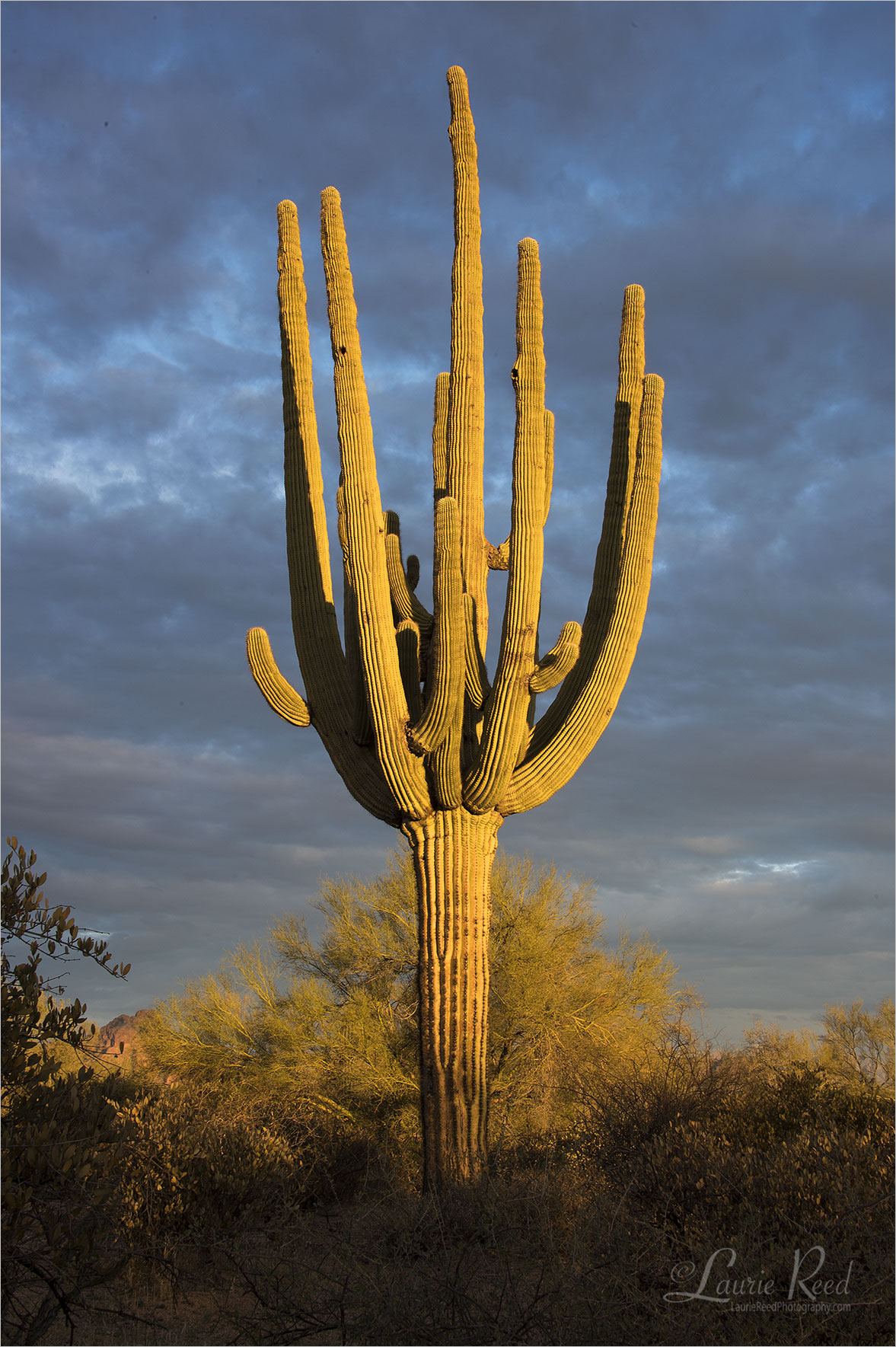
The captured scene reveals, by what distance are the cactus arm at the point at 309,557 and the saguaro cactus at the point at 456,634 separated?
16 millimetres

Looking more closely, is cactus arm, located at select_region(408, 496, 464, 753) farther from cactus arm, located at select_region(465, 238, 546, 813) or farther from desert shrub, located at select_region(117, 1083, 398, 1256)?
desert shrub, located at select_region(117, 1083, 398, 1256)

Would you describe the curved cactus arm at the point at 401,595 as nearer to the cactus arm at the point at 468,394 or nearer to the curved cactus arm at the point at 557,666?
the cactus arm at the point at 468,394

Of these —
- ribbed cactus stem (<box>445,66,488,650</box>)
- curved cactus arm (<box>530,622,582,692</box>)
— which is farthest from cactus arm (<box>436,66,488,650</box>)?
curved cactus arm (<box>530,622,582,692</box>)

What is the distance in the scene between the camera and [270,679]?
28.3 ft

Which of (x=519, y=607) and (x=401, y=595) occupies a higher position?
(x=401, y=595)

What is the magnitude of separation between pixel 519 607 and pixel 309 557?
85.8 inches

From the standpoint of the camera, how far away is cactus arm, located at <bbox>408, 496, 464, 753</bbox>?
772 cm

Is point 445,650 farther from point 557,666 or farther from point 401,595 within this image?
point 401,595

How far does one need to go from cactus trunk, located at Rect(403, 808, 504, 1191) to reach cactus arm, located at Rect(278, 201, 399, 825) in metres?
0.62

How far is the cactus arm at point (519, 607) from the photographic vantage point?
795 centimetres

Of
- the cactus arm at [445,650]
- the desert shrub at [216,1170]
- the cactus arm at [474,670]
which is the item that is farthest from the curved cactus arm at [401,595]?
the desert shrub at [216,1170]

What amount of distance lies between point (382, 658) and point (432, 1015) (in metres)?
2.83

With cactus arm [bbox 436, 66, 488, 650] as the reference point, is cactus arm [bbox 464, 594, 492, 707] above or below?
below
